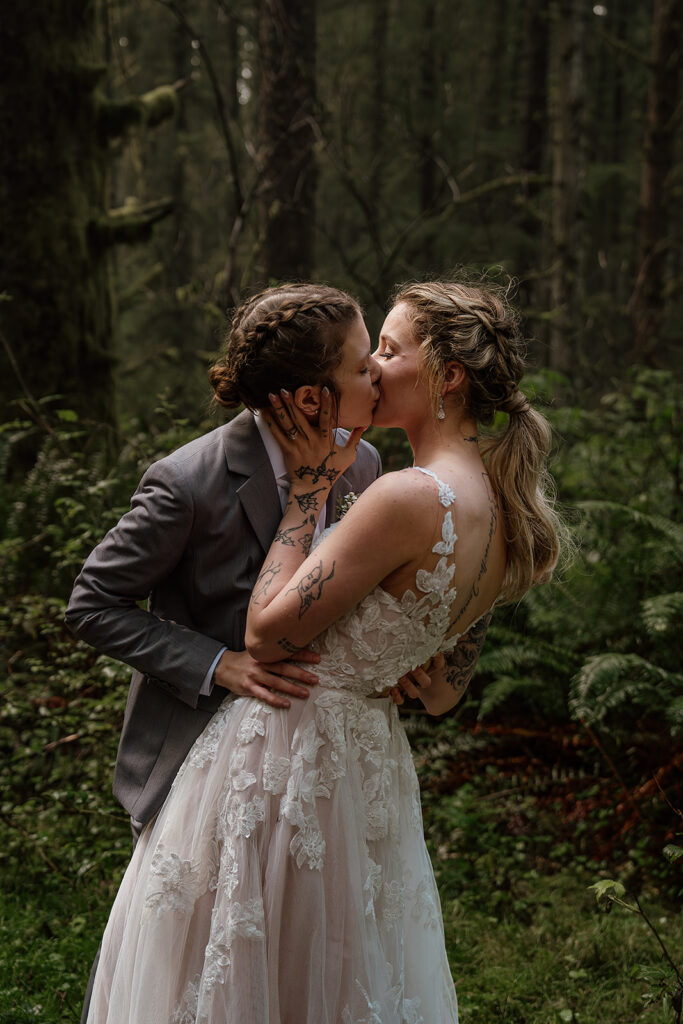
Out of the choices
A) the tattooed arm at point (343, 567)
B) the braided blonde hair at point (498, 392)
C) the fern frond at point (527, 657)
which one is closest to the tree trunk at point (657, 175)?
the fern frond at point (527, 657)

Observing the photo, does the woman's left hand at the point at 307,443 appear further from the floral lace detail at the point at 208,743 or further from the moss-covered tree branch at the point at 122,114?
the moss-covered tree branch at the point at 122,114

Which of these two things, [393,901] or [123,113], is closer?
[393,901]

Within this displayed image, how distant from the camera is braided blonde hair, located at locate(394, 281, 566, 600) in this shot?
7.27ft

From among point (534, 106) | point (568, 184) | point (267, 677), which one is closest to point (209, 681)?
point (267, 677)

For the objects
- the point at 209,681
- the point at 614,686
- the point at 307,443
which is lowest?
the point at 614,686

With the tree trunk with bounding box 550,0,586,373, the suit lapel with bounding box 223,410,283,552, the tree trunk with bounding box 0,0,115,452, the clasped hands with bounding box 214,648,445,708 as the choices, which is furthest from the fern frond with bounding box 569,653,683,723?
the tree trunk with bounding box 550,0,586,373

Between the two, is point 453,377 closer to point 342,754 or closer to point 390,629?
point 390,629

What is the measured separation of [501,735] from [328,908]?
3.11 metres

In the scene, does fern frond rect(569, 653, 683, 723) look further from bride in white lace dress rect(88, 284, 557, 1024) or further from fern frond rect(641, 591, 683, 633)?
bride in white lace dress rect(88, 284, 557, 1024)

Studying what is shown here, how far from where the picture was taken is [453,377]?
2.22 meters

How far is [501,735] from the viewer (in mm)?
4984

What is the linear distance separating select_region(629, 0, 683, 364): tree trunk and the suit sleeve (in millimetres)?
8701

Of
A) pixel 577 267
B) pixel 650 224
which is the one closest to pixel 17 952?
pixel 577 267

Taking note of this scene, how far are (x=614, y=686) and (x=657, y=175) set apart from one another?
8.10m
